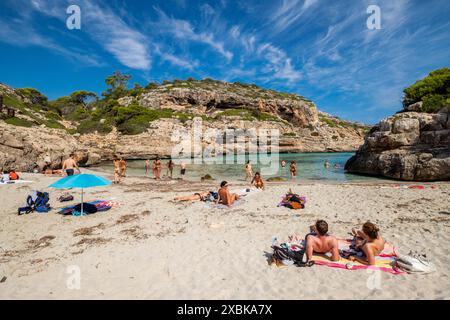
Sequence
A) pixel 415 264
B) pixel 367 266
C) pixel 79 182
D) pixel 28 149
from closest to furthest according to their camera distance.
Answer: pixel 415 264
pixel 367 266
pixel 79 182
pixel 28 149

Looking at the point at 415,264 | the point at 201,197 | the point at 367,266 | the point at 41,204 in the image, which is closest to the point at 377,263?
the point at 367,266

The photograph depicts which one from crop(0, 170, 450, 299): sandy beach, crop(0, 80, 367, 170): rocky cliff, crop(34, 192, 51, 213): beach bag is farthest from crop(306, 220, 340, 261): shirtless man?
crop(0, 80, 367, 170): rocky cliff

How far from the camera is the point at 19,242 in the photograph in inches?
222

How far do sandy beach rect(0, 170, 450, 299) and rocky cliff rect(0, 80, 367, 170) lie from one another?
1364cm

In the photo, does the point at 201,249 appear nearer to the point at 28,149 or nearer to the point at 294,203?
the point at 294,203

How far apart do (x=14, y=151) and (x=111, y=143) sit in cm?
2265

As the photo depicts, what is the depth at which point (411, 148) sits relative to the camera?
17641 millimetres

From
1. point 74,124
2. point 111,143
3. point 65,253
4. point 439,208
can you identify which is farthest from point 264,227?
point 74,124

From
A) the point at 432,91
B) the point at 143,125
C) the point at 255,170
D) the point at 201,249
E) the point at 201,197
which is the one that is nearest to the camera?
the point at 201,249

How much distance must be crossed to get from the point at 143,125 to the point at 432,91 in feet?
140

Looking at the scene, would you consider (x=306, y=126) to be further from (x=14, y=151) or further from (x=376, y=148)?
(x=14, y=151)

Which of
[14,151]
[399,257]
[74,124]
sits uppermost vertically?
[74,124]

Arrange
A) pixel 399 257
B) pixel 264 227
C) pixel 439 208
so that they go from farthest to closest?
pixel 439 208
pixel 264 227
pixel 399 257
